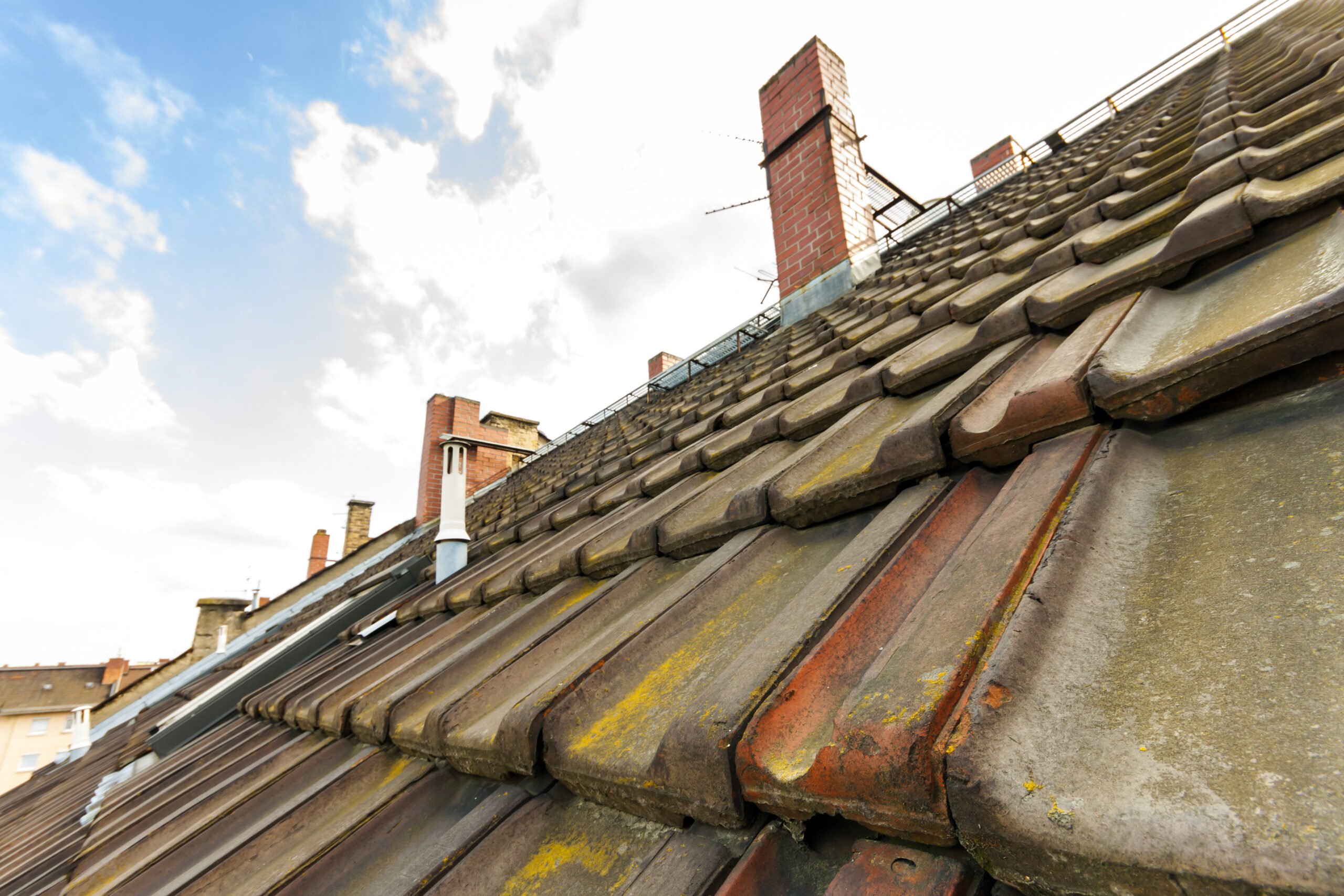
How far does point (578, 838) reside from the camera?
90cm

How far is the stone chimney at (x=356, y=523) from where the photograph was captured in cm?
1426

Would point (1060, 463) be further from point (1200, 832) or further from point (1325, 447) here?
point (1200, 832)

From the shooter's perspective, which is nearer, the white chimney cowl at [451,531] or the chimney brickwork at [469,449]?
the white chimney cowl at [451,531]

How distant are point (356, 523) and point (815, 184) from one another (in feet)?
43.2

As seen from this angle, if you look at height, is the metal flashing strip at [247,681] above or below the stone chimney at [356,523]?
below

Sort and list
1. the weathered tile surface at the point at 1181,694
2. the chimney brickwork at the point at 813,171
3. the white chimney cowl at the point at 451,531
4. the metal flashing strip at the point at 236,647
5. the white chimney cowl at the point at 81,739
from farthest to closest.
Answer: the white chimney cowl at the point at 81,739 → the metal flashing strip at the point at 236,647 → the chimney brickwork at the point at 813,171 → the white chimney cowl at the point at 451,531 → the weathered tile surface at the point at 1181,694

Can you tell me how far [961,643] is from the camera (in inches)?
24.6

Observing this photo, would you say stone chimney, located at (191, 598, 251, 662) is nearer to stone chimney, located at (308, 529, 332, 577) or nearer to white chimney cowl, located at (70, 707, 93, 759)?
white chimney cowl, located at (70, 707, 93, 759)

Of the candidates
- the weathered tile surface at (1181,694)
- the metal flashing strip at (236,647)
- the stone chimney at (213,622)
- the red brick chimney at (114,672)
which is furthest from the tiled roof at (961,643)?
the red brick chimney at (114,672)

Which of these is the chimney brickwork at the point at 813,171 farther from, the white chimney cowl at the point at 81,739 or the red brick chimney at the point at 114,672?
the red brick chimney at the point at 114,672

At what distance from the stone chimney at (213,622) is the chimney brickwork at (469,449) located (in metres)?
3.42

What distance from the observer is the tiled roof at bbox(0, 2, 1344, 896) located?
47 centimetres

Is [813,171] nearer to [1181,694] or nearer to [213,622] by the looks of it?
[1181,694]

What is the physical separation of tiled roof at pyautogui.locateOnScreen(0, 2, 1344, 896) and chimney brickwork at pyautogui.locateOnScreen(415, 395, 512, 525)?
339 inches
